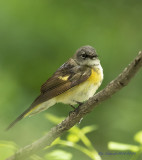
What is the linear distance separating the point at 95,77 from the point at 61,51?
7.64 feet

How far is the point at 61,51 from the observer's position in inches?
253

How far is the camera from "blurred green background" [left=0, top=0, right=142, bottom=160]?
5.71 meters

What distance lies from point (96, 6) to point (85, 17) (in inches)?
15.2

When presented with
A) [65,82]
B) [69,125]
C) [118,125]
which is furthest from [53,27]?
[69,125]

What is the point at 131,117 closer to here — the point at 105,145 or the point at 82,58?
the point at 105,145

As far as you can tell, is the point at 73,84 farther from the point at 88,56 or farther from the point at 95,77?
the point at 88,56

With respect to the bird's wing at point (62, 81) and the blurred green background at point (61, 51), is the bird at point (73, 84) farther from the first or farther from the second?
the blurred green background at point (61, 51)

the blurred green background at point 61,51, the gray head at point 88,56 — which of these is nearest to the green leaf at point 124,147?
the gray head at point 88,56

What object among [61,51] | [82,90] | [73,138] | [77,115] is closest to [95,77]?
A: [82,90]

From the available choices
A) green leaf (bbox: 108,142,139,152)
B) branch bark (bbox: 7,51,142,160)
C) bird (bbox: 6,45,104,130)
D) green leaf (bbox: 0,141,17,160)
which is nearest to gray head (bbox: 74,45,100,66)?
bird (bbox: 6,45,104,130)

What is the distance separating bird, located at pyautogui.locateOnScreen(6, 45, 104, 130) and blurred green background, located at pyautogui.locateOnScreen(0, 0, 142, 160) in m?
1.17

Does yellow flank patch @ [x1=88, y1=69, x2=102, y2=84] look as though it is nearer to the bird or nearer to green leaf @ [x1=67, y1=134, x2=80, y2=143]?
the bird

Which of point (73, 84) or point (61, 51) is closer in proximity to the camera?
point (73, 84)

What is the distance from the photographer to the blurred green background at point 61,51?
571cm
